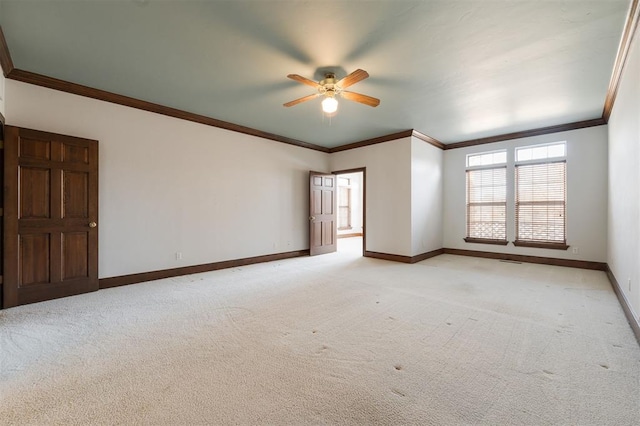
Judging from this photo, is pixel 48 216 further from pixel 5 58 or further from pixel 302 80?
pixel 302 80

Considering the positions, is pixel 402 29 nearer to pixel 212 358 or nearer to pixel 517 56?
pixel 517 56

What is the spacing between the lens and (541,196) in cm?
564

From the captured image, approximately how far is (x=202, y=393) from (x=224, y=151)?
14.2 feet

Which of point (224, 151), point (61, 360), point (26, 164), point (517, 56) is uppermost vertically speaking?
point (517, 56)

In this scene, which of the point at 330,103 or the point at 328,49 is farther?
the point at 330,103

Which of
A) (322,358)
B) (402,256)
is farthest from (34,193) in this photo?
(402,256)

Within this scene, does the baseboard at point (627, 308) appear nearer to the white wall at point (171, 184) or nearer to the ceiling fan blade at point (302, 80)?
the ceiling fan blade at point (302, 80)

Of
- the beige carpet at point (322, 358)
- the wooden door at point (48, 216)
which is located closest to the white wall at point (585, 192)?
the beige carpet at point (322, 358)

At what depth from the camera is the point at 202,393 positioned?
1.71m

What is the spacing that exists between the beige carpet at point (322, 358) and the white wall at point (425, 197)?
2220 mm

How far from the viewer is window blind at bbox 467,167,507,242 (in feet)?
20.0

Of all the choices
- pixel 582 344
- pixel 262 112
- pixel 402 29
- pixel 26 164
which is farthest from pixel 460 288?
pixel 26 164

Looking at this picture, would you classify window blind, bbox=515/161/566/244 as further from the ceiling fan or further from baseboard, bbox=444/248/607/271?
the ceiling fan

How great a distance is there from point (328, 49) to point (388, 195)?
3.80 metres
